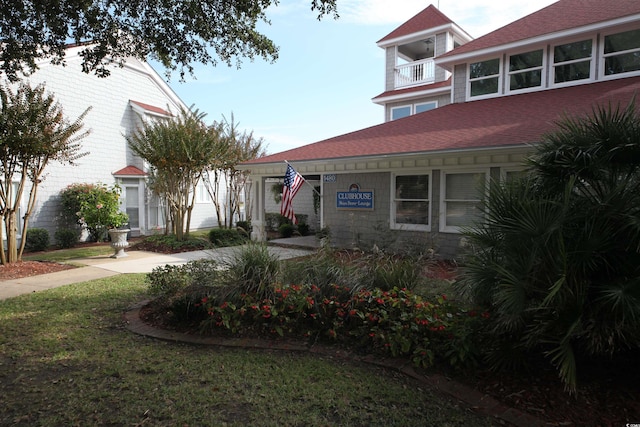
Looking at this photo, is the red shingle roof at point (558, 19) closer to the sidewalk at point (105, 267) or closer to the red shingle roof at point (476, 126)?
the red shingle roof at point (476, 126)

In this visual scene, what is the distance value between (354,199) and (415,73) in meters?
11.3

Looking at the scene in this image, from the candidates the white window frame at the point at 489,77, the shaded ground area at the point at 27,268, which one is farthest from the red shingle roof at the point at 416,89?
the shaded ground area at the point at 27,268

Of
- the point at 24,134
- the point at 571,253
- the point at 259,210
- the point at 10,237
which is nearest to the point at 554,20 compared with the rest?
the point at 259,210

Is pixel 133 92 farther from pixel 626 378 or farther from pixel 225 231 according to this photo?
pixel 626 378

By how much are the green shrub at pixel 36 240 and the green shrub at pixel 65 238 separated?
1.59 ft

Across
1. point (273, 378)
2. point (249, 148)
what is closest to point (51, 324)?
point (273, 378)

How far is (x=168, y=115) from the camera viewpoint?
18.6 m

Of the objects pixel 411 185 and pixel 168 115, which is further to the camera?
pixel 168 115

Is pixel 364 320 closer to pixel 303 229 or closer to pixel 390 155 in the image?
pixel 390 155

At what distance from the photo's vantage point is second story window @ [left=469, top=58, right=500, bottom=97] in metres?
14.2

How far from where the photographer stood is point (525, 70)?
44.6ft

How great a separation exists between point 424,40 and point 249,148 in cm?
1064

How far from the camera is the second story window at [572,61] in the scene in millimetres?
12461

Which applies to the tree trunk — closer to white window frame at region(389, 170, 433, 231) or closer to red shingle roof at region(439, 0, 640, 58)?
white window frame at region(389, 170, 433, 231)
